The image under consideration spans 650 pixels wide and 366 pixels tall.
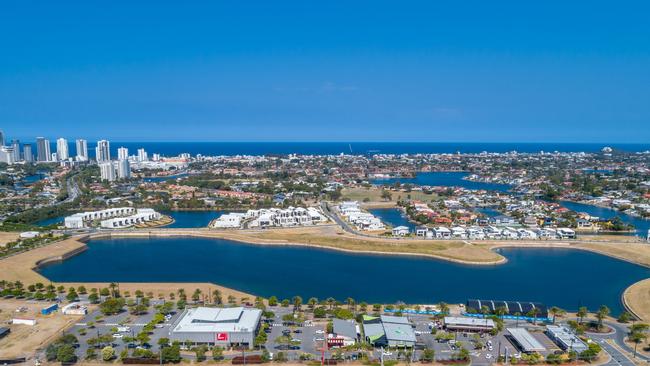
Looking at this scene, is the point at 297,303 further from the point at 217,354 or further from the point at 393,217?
the point at 393,217

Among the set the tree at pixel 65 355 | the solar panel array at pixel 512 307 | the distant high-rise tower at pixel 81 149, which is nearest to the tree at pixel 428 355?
the solar panel array at pixel 512 307

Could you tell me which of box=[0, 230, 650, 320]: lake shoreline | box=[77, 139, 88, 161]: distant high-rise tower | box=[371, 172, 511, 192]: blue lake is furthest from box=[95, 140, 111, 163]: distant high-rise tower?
box=[0, 230, 650, 320]: lake shoreline

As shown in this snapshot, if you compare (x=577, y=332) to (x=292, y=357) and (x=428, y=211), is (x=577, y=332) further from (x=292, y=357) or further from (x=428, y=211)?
(x=428, y=211)

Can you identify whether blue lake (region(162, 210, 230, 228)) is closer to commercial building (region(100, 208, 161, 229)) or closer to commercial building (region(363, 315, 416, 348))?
commercial building (region(100, 208, 161, 229))

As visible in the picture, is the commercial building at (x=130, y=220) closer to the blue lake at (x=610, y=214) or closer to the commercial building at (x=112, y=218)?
the commercial building at (x=112, y=218)

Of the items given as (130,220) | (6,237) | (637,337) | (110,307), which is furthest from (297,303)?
(130,220)

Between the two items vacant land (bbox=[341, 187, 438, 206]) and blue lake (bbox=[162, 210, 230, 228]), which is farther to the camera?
vacant land (bbox=[341, 187, 438, 206])
